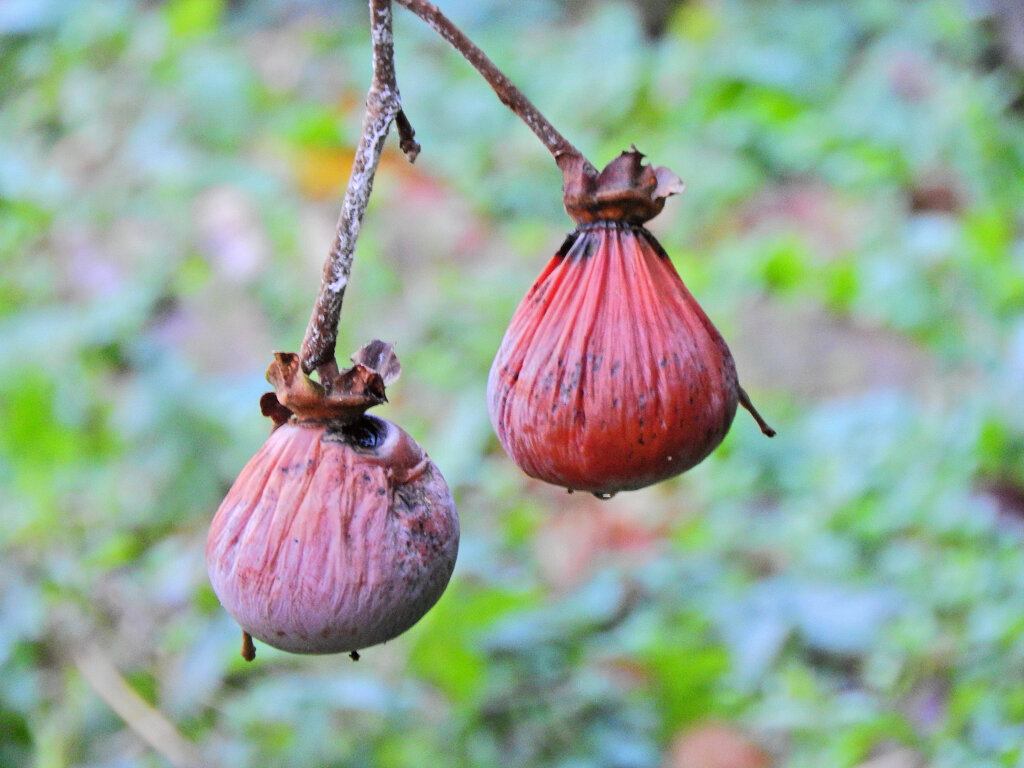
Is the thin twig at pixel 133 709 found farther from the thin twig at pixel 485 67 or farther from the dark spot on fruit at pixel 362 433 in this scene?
the thin twig at pixel 485 67

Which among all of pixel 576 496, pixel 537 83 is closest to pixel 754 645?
pixel 576 496

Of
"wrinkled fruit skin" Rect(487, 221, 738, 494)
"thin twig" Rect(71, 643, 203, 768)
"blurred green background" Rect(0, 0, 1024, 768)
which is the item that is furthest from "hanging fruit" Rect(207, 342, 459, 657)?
"thin twig" Rect(71, 643, 203, 768)

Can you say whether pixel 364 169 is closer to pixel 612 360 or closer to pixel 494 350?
pixel 612 360

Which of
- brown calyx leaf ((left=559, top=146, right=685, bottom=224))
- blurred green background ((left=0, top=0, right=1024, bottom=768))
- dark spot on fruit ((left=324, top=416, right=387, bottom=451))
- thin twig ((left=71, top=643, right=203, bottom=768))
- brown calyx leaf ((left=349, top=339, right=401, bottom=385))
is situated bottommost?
dark spot on fruit ((left=324, top=416, right=387, bottom=451))

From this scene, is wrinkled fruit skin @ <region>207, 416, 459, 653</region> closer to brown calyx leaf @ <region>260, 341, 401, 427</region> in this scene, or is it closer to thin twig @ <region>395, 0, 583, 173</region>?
brown calyx leaf @ <region>260, 341, 401, 427</region>

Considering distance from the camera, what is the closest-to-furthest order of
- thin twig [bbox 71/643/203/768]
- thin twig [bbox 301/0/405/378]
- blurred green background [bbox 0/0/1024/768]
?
thin twig [bbox 301/0/405/378], thin twig [bbox 71/643/203/768], blurred green background [bbox 0/0/1024/768]

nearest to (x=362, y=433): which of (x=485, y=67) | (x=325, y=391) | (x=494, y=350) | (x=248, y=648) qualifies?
(x=325, y=391)
